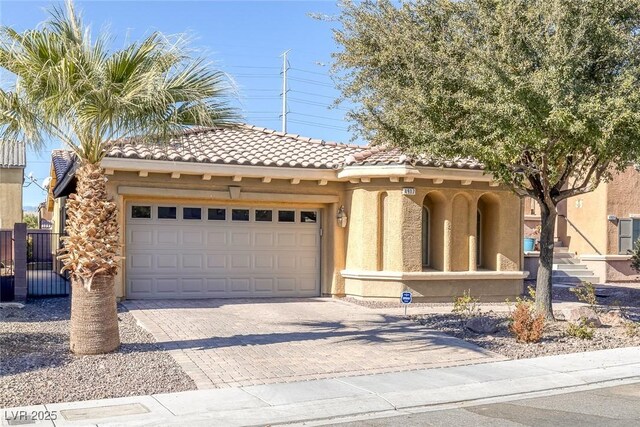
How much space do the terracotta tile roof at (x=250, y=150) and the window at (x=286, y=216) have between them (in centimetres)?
145

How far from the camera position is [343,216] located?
1723 cm

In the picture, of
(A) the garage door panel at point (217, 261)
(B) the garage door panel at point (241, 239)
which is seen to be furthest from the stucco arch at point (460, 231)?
(A) the garage door panel at point (217, 261)

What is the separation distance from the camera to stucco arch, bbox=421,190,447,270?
1692 cm

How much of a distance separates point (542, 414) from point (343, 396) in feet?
7.48

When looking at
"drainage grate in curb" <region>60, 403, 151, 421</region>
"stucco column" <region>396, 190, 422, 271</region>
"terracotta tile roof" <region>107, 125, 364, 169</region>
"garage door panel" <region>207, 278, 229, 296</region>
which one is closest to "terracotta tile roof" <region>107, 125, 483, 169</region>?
"terracotta tile roof" <region>107, 125, 364, 169</region>

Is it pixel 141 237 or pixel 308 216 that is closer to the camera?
pixel 141 237

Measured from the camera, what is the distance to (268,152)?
17047mm

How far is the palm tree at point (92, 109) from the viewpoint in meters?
9.29

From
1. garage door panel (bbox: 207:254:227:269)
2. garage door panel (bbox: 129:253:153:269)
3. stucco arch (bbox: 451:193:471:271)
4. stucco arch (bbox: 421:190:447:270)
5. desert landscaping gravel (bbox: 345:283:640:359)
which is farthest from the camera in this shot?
stucco arch (bbox: 451:193:471:271)

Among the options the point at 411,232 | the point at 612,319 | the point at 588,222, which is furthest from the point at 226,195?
the point at 588,222

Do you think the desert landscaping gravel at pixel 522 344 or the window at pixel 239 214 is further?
the window at pixel 239 214

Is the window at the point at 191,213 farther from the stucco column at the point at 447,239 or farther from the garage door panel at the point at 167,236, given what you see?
the stucco column at the point at 447,239

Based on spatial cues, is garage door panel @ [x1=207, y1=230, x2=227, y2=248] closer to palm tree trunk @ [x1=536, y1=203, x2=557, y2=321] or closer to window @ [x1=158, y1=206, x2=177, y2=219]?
window @ [x1=158, y1=206, x2=177, y2=219]

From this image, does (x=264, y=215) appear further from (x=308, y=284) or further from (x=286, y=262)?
(x=308, y=284)
